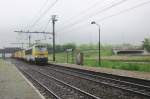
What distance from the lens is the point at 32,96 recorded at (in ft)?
47.3

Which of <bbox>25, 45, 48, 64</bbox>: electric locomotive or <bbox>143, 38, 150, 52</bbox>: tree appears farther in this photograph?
<bbox>143, 38, 150, 52</bbox>: tree

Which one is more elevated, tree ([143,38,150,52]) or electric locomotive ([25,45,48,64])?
tree ([143,38,150,52])

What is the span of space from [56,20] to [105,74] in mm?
40935

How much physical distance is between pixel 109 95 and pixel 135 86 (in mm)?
3409

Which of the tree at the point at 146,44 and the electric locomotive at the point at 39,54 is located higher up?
the tree at the point at 146,44

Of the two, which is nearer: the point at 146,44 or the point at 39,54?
the point at 39,54

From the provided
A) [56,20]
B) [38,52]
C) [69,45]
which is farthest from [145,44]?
[38,52]

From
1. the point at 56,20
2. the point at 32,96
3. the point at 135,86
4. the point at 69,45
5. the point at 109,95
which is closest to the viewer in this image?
the point at 32,96

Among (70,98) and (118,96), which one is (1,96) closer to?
(70,98)

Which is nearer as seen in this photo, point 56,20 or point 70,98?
point 70,98

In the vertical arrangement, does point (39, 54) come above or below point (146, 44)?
below

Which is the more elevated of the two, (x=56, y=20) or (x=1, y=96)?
(x=56, y=20)

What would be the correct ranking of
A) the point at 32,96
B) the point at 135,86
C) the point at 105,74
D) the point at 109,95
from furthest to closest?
the point at 105,74 → the point at 135,86 → the point at 109,95 → the point at 32,96

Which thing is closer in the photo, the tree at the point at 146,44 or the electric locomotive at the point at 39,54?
the electric locomotive at the point at 39,54
